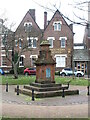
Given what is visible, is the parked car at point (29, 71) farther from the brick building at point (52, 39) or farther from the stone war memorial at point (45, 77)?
the stone war memorial at point (45, 77)

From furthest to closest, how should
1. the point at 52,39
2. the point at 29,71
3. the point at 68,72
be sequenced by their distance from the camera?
the point at 52,39
the point at 29,71
the point at 68,72

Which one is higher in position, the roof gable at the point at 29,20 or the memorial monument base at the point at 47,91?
the roof gable at the point at 29,20

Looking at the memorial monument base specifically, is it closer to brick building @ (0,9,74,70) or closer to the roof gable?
brick building @ (0,9,74,70)

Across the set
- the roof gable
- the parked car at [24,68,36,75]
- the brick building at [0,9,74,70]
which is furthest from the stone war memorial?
the roof gable

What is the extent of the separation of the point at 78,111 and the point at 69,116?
4.13 feet

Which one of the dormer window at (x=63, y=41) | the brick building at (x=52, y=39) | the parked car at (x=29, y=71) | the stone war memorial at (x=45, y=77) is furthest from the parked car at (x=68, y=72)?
the stone war memorial at (x=45, y=77)

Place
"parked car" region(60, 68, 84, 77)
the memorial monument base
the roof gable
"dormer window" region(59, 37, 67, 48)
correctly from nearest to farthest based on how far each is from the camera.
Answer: the memorial monument base → "parked car" region(60, 68, 84, 77) → "dormer window" region(59, 37, 67, 48) → the roof gable

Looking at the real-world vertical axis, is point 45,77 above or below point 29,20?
below

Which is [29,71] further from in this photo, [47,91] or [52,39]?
[47,91]

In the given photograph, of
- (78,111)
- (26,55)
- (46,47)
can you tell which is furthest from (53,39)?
(78,111)

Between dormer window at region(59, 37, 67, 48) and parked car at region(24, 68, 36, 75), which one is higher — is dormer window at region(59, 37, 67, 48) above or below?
above

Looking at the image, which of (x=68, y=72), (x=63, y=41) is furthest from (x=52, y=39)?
(x=68, y=72)

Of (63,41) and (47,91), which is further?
(63,41)

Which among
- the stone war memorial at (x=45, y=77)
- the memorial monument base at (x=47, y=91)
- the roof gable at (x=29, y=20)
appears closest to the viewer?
the memorial monument base at (x=47, y=91)
